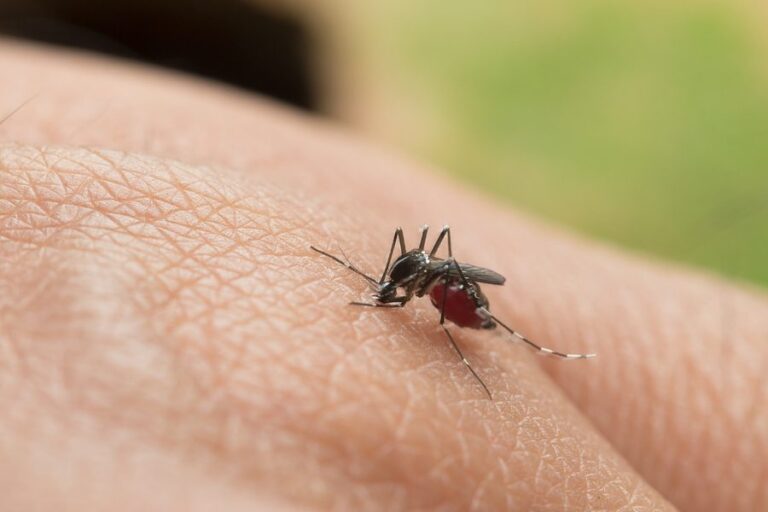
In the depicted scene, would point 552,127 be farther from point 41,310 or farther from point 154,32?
point 41,310

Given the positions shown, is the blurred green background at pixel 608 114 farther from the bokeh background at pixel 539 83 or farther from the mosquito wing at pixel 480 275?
the mosquito wing at pixel 480 275

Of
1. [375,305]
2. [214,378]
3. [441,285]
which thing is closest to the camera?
[214,378]

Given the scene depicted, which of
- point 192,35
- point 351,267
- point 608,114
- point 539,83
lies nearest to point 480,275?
point 351,267

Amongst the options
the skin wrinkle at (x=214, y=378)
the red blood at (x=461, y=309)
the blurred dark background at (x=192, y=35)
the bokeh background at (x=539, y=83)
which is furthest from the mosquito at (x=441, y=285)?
the blurred dark background at (x=192, y=35)

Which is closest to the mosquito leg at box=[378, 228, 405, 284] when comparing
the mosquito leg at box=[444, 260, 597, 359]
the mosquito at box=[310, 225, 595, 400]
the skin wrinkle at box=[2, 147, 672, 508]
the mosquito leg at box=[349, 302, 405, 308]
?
the mosquito at box=[310, 225, 595, 400]

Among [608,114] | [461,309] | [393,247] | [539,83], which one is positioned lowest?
[461,309]

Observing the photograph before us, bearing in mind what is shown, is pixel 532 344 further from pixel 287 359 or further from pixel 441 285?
pixel 287 359
